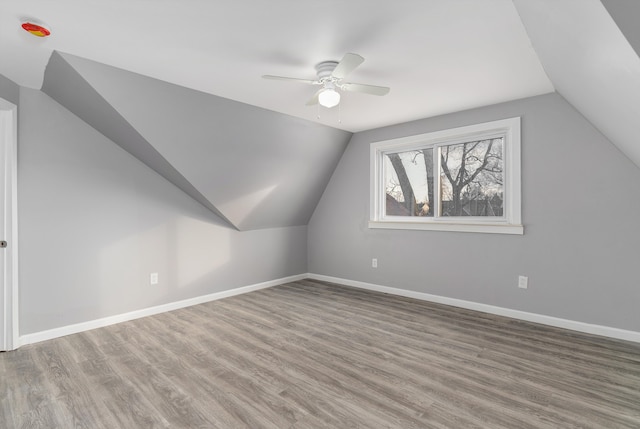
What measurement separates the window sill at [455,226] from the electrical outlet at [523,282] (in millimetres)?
453

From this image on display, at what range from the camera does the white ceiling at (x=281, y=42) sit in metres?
1.76

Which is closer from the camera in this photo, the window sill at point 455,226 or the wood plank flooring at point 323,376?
the wood plank flooring at point 323,376

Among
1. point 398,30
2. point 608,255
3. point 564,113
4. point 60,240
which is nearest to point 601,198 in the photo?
point 608,255

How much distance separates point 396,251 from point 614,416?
104 inches

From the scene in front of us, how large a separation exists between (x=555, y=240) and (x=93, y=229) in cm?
440

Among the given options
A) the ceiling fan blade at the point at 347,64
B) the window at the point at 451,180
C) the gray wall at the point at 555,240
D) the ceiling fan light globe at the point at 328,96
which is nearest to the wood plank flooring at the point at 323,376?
the gray wall at the point at 555,240

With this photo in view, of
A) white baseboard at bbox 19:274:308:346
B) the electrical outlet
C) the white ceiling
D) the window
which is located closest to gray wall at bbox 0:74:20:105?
the white ceiling

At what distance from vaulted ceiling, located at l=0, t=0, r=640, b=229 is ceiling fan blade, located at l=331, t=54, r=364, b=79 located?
0.17 meters

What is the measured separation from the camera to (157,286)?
3.59 metres

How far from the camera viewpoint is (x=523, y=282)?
3324mm

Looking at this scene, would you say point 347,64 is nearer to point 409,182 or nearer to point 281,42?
point 281,42

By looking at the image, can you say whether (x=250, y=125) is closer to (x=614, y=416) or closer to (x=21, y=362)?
(x=21, y=362)

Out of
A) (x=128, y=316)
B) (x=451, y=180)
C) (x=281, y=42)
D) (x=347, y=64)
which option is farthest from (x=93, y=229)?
(x=451, y=180)

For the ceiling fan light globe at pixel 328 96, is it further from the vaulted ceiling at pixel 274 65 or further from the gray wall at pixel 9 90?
the gray wall at pixel 9 90
